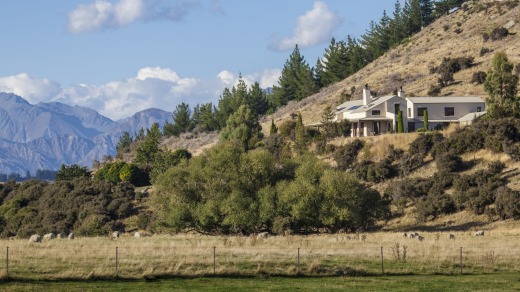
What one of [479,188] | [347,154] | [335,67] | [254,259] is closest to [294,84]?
[335,67]

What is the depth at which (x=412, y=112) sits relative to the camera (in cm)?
9438

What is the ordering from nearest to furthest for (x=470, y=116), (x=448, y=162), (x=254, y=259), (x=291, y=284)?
(x=291, y=284)
(x=254, y=259)
(x=448, y=162)
(x=470, y=116)

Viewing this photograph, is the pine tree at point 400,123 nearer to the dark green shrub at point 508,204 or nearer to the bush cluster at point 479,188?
the bush cluster at point 479,188

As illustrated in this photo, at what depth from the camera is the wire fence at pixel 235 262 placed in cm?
3250

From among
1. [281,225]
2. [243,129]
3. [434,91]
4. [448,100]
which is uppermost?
[434,91]

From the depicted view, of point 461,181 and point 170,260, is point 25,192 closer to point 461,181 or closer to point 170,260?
point 461,181

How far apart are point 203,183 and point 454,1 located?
327 ft

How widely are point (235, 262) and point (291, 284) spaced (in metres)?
4.91

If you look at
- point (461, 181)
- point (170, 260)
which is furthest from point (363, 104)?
point (170, 260)

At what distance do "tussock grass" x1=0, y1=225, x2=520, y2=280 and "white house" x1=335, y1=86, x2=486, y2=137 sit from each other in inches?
1952

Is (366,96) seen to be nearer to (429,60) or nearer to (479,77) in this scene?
(479,77)

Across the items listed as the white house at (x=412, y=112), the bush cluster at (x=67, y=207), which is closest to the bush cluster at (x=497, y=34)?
the white house at (x=412, y=112)

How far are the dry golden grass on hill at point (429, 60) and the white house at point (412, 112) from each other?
953cm

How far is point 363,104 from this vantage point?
102062mm
